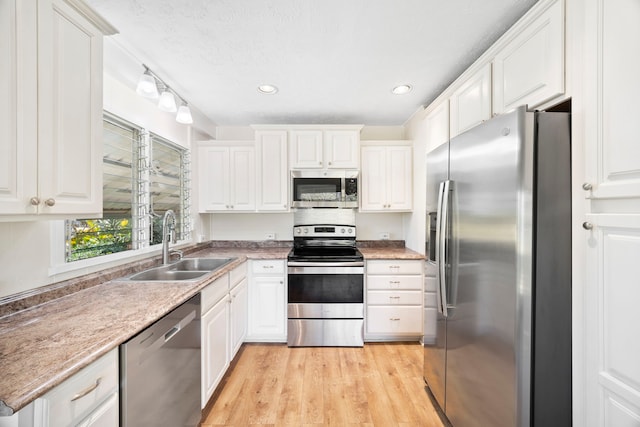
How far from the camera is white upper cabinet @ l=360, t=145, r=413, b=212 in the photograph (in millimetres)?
3092

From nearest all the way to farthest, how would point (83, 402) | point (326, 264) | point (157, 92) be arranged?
point (83, 402), point (157, 92), point (326, 264)

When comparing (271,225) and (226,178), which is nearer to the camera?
(226,178)

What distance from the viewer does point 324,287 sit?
8.75 feet

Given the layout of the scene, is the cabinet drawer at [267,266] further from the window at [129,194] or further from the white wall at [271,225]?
the window at [129,194]

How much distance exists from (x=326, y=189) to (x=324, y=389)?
1897mm

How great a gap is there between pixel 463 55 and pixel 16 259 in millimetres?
2862

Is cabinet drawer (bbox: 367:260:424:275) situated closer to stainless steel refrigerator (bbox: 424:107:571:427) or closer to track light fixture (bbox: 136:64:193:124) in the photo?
stainless steel refrigerator (bbox: 424:107:571:427)

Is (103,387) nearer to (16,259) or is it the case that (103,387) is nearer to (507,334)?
(16,259)

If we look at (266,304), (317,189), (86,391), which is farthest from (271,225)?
(86,391)

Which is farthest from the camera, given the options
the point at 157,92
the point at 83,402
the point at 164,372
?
the point at 157,92

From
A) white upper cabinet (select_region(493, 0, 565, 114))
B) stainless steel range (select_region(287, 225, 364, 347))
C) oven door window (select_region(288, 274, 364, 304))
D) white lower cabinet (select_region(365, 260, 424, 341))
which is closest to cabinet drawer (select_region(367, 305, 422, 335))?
white lower cabinet (select_region(365, 260, 424, 341))

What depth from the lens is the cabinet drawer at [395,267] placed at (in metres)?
2.72

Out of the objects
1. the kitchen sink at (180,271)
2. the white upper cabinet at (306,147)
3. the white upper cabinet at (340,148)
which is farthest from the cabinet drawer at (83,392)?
the white upper cabinet at (340,148)

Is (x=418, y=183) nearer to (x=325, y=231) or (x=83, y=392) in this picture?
(x=325, y=231)
